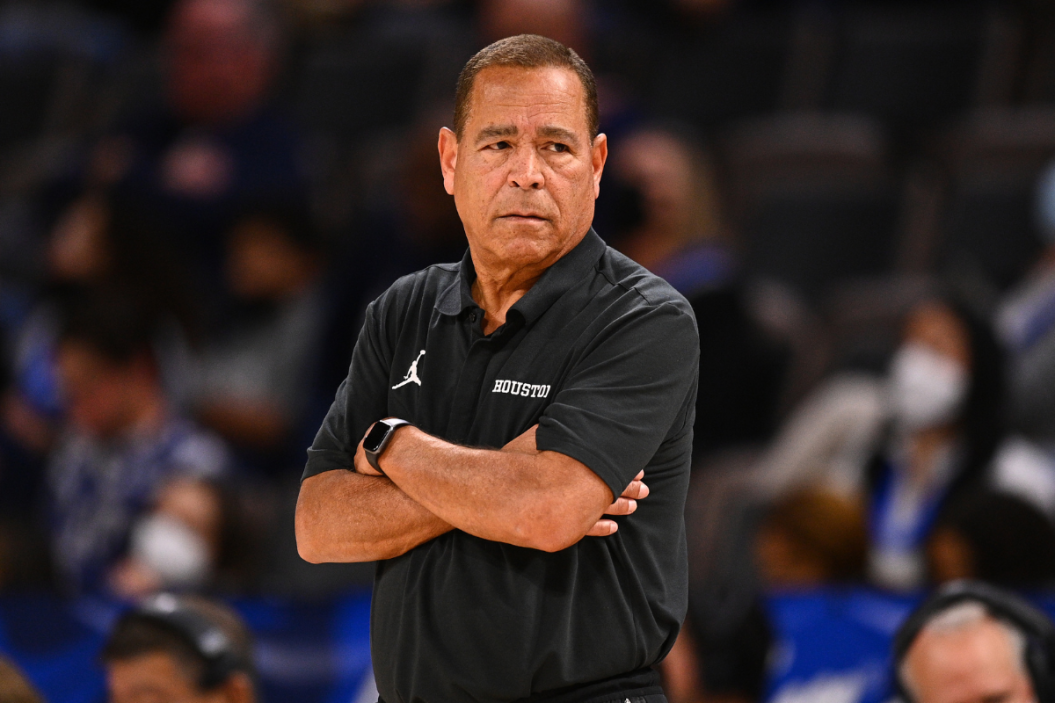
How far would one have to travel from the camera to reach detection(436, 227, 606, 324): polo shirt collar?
2092mm

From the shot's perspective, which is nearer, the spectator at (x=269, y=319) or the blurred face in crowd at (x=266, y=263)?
the spectator at (x=269, y=319)

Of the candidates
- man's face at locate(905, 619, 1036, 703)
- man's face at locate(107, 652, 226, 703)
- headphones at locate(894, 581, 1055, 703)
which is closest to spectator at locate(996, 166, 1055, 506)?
headphones at locate(894, 581, 1055, 703)

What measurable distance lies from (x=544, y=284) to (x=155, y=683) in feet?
5.03

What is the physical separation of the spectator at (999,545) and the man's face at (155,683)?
218 centimetres

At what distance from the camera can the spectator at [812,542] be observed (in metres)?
4.59

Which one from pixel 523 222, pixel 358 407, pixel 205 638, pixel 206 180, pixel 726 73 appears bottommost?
pixel 205 638

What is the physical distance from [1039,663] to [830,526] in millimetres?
1630

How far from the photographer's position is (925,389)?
16.5 feet

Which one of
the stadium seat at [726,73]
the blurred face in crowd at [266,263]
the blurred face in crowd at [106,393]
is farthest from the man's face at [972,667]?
the stadium seat at [726,73]

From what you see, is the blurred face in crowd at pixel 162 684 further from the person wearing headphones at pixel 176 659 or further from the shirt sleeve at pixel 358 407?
the shirt sleeve at pixel 358 407

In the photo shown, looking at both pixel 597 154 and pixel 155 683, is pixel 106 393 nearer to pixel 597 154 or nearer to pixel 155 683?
pixel 155 683

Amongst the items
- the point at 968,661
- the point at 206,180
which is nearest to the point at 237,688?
the point at 968,661

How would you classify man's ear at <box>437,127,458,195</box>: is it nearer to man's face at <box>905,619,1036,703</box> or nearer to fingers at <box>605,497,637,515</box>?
fingers at <box>605,497,637,515</box>

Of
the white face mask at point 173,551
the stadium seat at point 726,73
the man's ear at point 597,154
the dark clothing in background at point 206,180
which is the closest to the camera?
the man's ear at point 597,154
